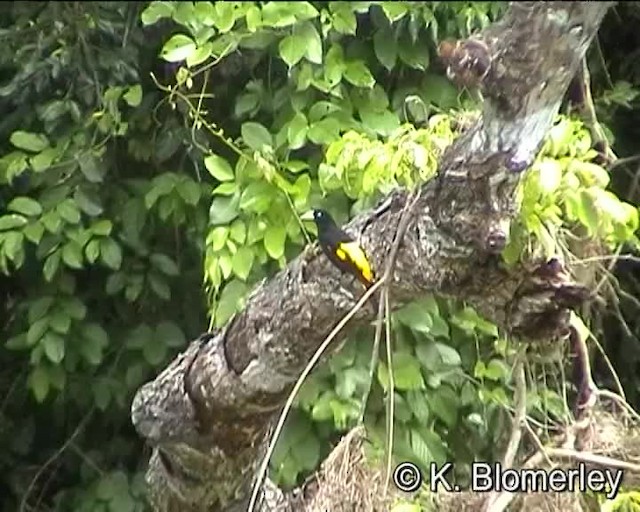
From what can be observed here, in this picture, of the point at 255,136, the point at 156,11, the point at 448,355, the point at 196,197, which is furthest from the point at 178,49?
the point at 448,355

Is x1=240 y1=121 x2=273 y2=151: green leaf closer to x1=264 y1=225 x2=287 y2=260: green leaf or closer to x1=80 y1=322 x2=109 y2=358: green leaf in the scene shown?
x1=264 y1=225 x2=287 y2=260: green leaf

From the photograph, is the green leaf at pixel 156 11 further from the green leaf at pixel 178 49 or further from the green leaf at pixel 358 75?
the green leaf at pixel 358 75

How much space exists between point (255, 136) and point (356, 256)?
0.43m

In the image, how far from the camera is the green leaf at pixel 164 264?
1.88 metres

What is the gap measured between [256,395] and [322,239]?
0.23 m

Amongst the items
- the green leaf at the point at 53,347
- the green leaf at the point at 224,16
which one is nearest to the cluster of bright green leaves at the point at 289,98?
the green leaf at the point at 224,16

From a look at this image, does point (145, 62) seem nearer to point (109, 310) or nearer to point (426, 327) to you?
point (109, 310)

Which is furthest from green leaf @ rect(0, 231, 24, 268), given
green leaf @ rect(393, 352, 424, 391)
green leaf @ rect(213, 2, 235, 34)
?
green leaf @ rect(393, 352, 424, 391)

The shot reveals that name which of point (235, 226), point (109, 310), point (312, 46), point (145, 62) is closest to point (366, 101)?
point (312, 46)

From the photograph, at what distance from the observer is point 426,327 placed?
66.6 inches

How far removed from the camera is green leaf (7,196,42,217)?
5.78 feet

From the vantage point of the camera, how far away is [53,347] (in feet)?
5.87

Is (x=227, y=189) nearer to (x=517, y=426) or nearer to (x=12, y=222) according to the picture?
(x=12, y=222)

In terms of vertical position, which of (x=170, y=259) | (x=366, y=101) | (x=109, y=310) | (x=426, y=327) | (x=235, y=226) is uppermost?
(x=366, y=101)
